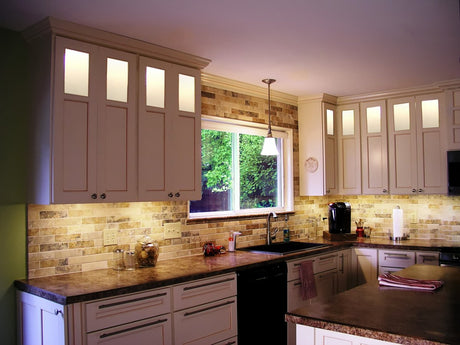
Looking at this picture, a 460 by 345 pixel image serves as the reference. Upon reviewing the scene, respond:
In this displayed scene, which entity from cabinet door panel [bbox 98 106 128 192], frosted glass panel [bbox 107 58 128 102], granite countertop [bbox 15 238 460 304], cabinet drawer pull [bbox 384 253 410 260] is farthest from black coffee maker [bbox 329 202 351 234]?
frosted glass panel [bbox 107 58 128 102]

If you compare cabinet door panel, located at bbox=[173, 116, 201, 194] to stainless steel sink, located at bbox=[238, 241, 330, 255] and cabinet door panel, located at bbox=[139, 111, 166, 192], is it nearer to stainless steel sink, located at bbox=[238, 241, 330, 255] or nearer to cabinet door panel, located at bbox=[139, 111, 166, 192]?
cabinet door panel, located at bbox=[139, 111, 166, 192]

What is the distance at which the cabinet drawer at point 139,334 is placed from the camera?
2.59 metres

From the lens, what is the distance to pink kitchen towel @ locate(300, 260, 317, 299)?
418 cm

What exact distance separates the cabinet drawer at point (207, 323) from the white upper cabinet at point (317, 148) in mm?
2141

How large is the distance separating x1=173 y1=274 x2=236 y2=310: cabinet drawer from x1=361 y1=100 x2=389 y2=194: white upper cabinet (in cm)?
242

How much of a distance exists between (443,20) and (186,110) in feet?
6.22

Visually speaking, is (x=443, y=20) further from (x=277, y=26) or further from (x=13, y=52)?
(x=13, y=52)

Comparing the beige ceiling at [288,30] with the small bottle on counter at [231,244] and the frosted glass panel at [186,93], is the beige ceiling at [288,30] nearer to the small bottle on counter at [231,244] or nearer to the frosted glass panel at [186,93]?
the frosted glass panel at [186,93]

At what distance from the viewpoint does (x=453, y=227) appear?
4.93 m

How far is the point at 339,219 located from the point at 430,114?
4.92 ft

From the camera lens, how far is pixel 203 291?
3189 mm

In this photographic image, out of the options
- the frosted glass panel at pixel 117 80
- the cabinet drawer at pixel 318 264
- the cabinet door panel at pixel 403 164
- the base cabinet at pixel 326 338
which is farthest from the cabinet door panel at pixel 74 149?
the cabinet door panel at pixel 403 164

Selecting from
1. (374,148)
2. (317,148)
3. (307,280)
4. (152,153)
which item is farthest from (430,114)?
(152,153)

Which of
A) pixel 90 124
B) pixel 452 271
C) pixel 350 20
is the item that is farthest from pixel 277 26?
pixel 452 271
